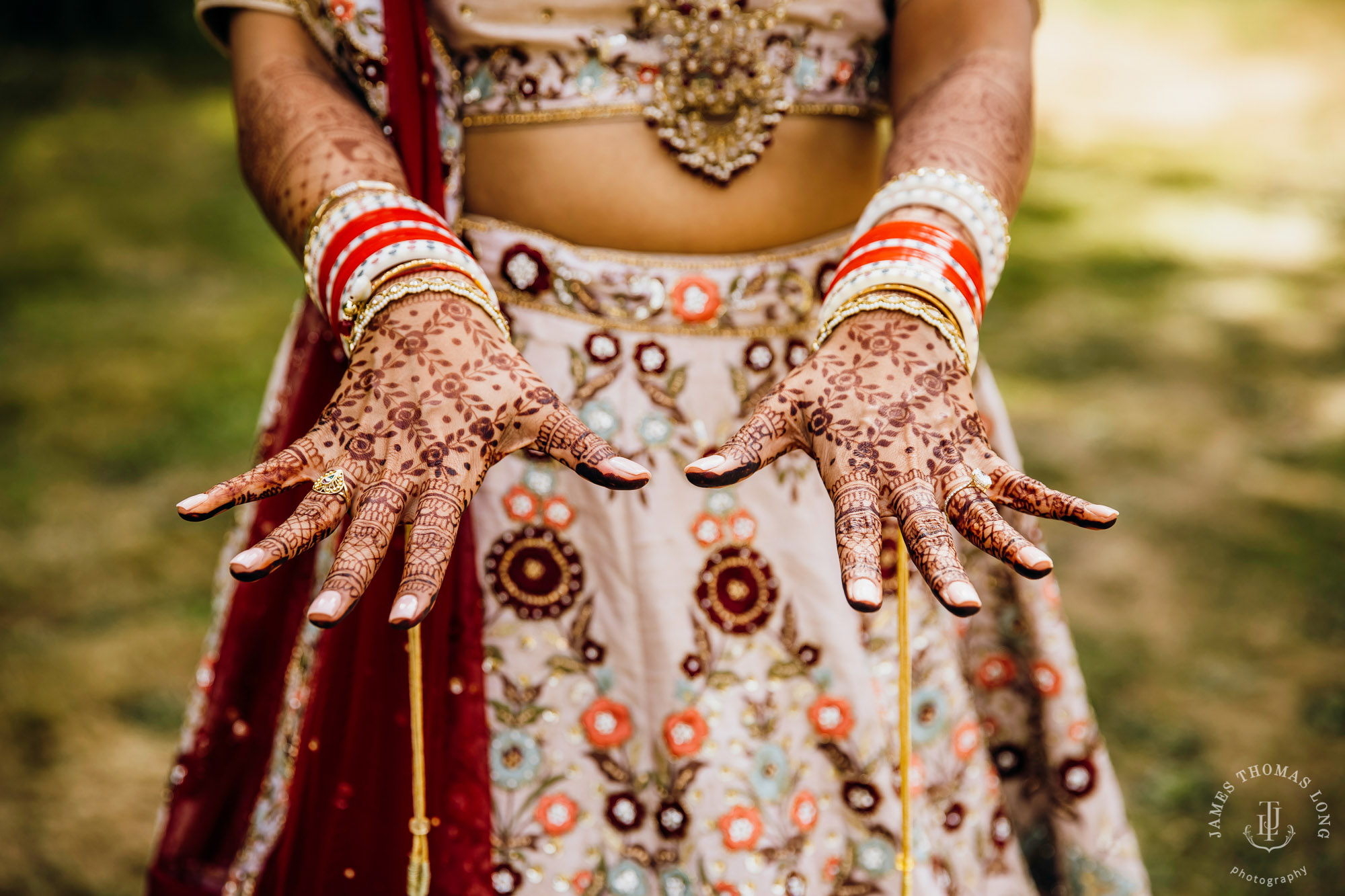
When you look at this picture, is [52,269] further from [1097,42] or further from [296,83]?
[1097,42]

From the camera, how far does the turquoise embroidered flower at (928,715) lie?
115 centimetres

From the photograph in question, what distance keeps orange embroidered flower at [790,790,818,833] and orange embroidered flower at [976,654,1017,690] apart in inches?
13.4

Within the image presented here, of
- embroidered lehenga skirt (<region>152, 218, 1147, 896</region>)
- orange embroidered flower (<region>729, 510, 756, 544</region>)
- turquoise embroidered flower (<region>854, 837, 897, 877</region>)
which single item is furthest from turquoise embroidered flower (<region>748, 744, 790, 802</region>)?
orange embroidered flower (<region>729, 510, 756, 544</region>)

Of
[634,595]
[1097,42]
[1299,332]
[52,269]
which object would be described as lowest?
[634,595]

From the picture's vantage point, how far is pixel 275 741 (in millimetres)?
1265

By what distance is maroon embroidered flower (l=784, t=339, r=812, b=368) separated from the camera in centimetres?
112

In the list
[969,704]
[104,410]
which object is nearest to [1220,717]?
[969,704]

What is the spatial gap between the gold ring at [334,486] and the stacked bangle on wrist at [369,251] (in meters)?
0.15

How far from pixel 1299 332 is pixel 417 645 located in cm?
460

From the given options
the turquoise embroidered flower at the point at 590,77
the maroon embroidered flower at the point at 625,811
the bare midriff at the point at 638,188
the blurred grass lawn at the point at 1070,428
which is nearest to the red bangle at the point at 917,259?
the bare midriff at the point at 638,188

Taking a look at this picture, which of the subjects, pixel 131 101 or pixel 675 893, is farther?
pixel 131 101

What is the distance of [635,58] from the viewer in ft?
3.51

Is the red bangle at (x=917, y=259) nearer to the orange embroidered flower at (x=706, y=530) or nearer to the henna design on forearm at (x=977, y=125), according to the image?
the henna design on forearm at (x=977, y=125)

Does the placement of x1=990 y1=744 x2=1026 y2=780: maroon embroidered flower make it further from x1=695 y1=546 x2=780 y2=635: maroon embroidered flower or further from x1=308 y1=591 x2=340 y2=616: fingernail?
x1=308 y1=591 x2=340 y2=616: fingernail
